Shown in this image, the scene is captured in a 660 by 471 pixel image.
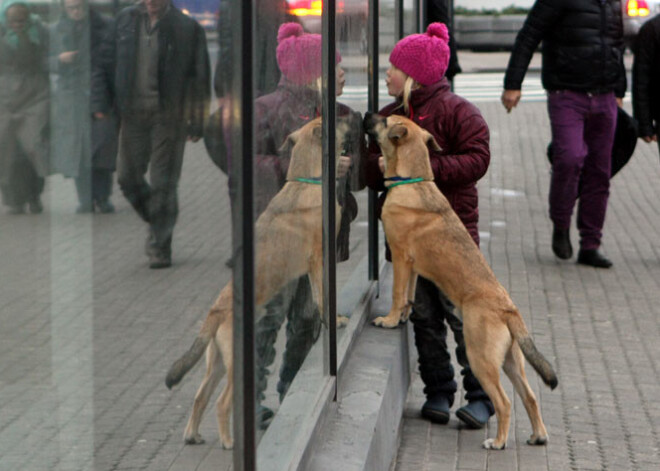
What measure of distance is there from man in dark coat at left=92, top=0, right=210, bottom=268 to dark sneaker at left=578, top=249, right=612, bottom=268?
6764mm

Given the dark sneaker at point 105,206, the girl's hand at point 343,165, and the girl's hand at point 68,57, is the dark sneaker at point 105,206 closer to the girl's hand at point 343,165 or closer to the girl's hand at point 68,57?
the girl's hand at point 68,57

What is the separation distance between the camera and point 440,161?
516 centimetres

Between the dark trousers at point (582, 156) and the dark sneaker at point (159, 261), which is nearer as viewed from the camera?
the dark sneaker at point (159, 261)

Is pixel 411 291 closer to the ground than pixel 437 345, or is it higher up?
higher up

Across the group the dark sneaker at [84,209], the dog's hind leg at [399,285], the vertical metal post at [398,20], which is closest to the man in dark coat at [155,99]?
the dark sneaker at [84,209]

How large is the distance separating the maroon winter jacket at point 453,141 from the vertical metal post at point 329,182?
759 millimetres

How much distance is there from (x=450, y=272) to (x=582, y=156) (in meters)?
3.66

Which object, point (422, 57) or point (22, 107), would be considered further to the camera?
point (422, 57)

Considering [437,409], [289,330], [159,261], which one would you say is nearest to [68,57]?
[159,261]

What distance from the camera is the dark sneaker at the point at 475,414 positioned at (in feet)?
17.1

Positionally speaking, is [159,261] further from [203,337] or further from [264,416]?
[264,416]

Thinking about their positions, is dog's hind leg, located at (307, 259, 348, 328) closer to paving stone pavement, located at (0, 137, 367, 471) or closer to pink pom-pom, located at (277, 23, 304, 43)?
pink pom-pom, located at (277, 23, 304, 43)

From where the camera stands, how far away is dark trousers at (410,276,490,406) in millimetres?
5289

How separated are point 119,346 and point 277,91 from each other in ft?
4.72
